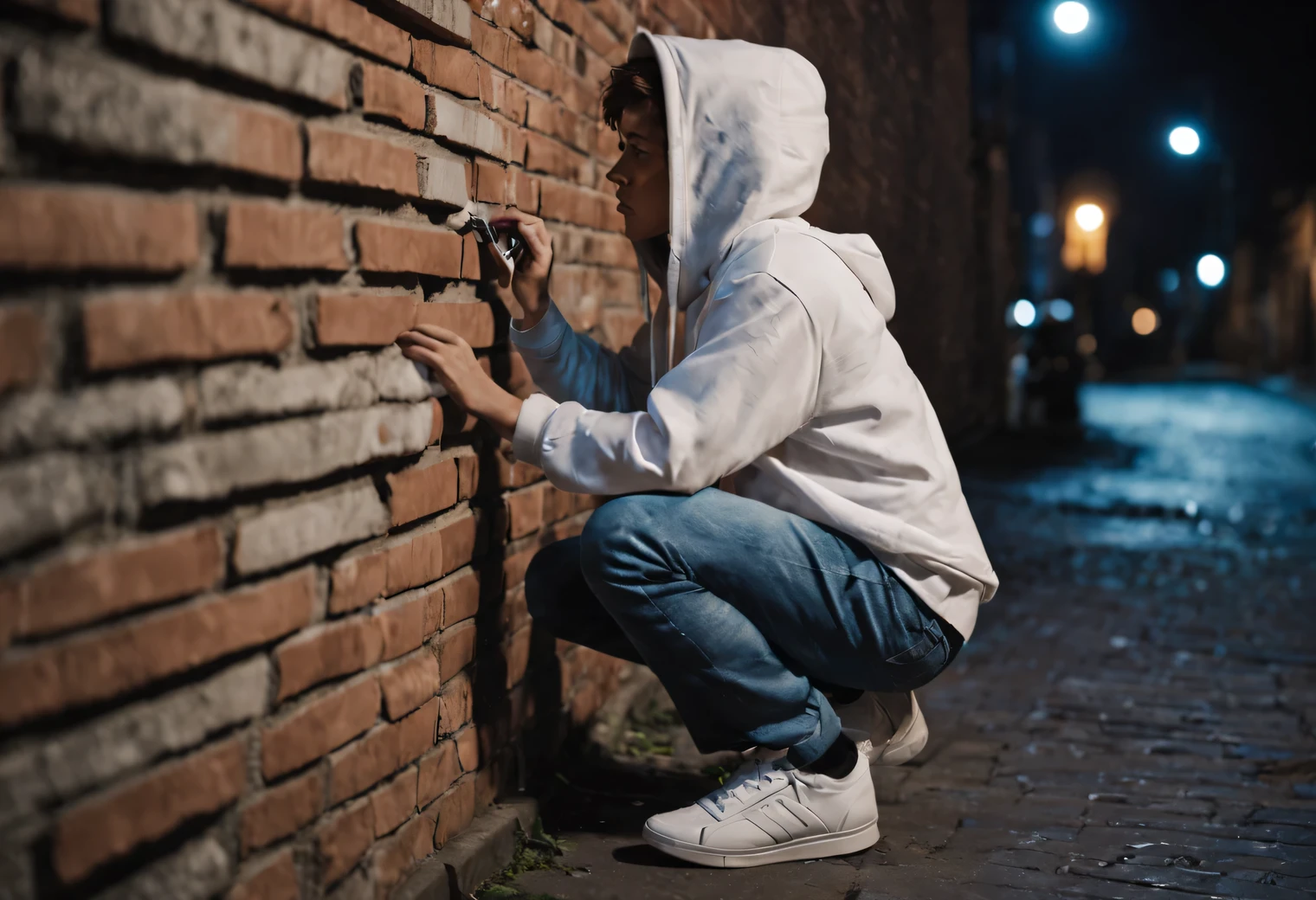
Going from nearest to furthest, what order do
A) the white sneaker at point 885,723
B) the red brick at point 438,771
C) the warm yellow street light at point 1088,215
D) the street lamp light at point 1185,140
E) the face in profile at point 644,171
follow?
the red brick at point 438,771
the face in profile at point 644,171
the white sneaker at point 885,723
the street lamp light at point 1185,140
the warm yellow street light at point 1088,215

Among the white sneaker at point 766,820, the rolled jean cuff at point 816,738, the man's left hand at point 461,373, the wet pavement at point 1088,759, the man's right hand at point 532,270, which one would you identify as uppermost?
the man's right hand at point 532,270

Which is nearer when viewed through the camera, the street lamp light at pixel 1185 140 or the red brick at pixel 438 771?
the red brick at pixel 438 771

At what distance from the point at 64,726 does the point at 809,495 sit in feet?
4.74

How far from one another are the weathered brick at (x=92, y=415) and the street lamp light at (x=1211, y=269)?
40.3 metres

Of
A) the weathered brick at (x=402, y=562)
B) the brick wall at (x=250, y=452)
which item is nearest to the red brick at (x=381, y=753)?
the brick wall at (x=250, y=452)

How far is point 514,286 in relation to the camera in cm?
267

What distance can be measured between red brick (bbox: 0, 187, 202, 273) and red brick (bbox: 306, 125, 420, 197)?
319 mm

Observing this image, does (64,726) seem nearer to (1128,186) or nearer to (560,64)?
(560,64)

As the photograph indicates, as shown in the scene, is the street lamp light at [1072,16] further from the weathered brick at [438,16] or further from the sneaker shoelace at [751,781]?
the sneaker shoelace at [751,781]

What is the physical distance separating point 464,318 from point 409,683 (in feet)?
2.36

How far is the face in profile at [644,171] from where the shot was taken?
262cm

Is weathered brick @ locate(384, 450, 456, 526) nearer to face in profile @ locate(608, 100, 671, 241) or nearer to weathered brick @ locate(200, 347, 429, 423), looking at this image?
weathered brick @ locate(200, 347, 429, 423)

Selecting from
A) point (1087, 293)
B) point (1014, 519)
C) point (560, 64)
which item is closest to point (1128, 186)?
point (1087, 293)

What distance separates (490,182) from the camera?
8.35 feet
